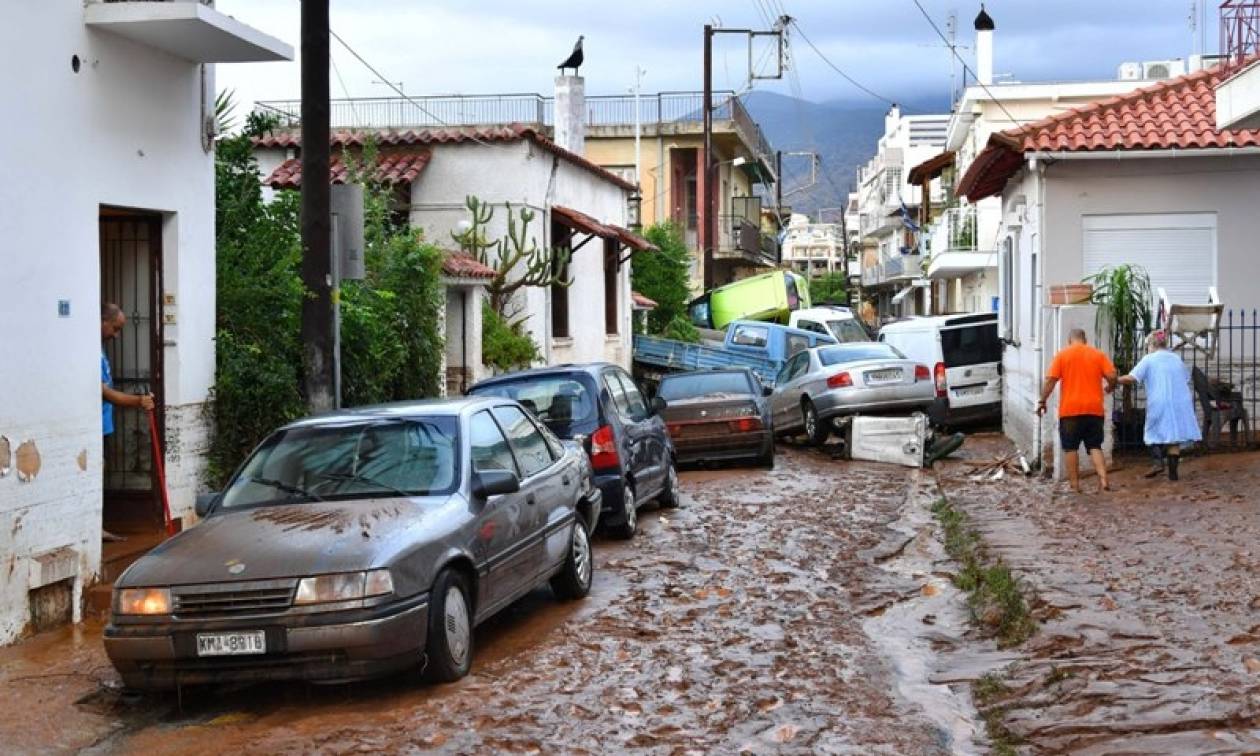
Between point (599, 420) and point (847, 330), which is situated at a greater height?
point (847, 330)

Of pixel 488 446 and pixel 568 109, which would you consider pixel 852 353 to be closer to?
pixel 568 109

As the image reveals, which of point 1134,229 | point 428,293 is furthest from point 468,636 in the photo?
point 1134,229

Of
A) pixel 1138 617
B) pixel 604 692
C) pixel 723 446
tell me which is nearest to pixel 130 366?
pixel 604 692

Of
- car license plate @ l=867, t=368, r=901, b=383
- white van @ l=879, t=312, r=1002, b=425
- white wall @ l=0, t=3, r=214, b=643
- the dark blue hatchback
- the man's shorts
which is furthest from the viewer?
white van @ l=879, t=312, r=1002, b=425

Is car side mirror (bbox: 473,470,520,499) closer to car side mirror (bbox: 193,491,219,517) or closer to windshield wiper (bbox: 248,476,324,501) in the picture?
windshield wiper (bbox: 248,476,324,501)

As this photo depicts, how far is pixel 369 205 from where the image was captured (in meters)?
18.4

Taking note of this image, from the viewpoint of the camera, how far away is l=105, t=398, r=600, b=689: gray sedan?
754cm

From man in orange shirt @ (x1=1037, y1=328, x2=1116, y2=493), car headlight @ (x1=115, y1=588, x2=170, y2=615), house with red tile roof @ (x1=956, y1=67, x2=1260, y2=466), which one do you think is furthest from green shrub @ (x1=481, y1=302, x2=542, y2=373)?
car headlight @ (x1=115, y1=588, x2=170, y2=615)

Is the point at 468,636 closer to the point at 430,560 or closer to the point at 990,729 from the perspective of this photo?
the point at 430,560

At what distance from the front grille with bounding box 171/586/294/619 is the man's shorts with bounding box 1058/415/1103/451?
10.6m

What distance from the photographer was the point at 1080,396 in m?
15.7

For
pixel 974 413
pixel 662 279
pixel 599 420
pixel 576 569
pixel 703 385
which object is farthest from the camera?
pixel 662 279

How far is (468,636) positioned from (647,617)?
213 cm

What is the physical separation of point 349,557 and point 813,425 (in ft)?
54.9
